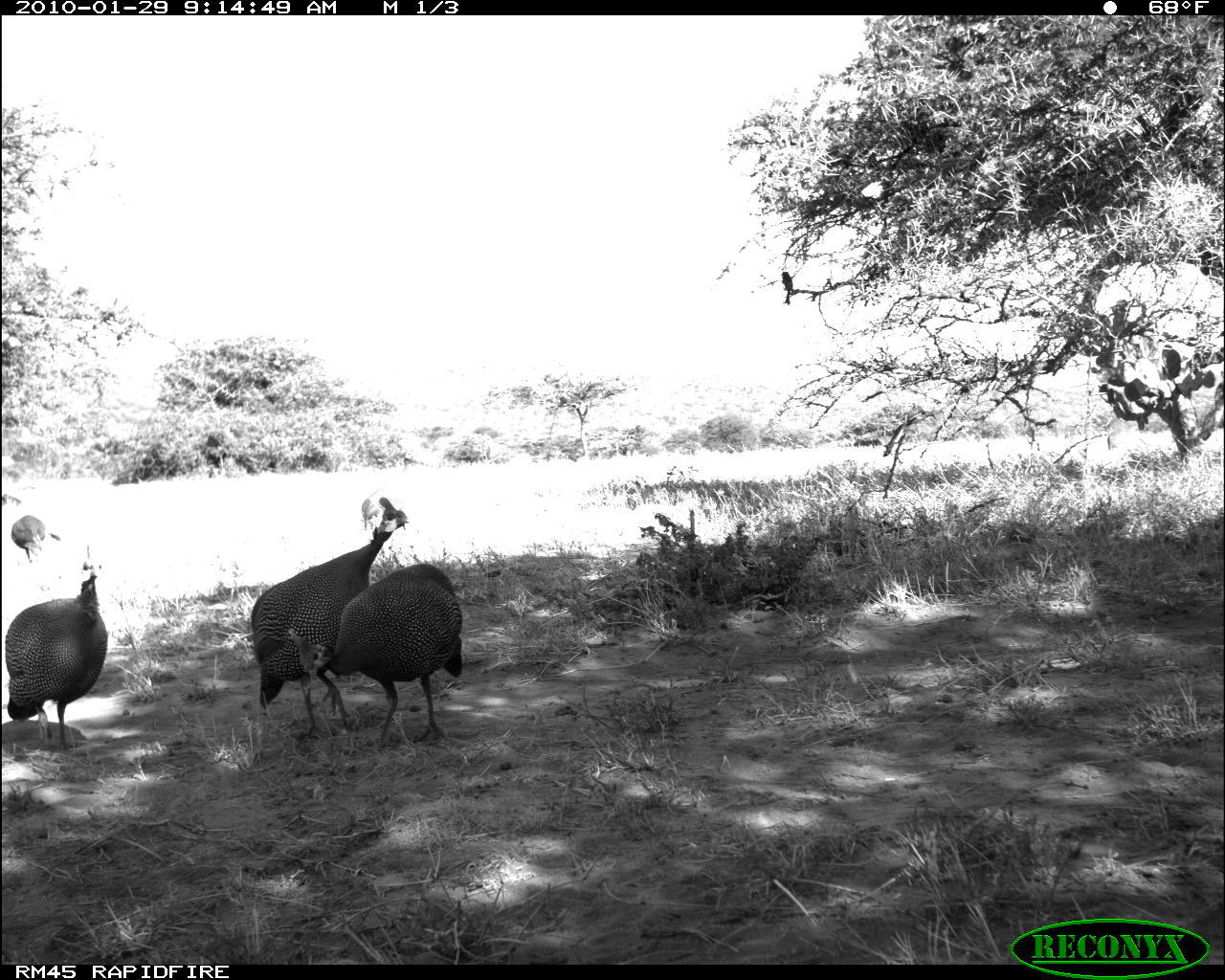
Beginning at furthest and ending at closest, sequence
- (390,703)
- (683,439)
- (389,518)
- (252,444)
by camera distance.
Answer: (683,439)
(252,444)
(390,703)
(389,518)

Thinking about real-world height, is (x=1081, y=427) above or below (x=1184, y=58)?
below

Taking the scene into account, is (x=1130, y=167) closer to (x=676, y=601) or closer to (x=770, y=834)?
(x=676, y=601)

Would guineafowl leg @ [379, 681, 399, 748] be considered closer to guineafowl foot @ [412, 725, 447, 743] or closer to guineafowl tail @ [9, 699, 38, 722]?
guineafowl foot @ [412, 725, 447, 743]

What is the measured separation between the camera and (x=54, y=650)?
7.40 feet

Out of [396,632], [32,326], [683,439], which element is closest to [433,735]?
[396,632]

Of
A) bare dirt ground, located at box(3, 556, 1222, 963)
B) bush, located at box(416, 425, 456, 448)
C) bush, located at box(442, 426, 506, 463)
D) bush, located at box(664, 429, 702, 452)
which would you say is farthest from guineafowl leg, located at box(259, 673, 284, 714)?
bush, located at box(416, 425, 456, 448)

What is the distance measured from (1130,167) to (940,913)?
6.73 metres

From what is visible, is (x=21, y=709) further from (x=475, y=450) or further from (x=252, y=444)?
(x=475, y=450)

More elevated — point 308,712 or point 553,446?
point 308,712

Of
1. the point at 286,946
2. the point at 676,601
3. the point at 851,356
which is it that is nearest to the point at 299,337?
the point at 851,356

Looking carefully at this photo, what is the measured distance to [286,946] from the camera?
2693 millimetres

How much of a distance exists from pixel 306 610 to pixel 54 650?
1.73 meters

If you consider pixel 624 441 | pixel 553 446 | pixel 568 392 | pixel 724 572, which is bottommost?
→ pixel 553 446

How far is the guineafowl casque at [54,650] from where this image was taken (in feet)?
7.18
